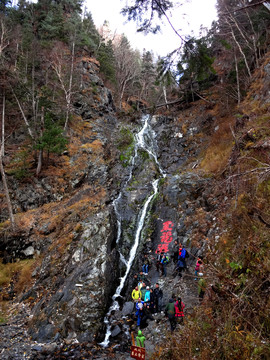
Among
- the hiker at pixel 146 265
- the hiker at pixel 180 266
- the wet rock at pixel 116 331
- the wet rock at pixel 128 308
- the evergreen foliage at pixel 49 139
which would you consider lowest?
the wet rock at pixel 128 308

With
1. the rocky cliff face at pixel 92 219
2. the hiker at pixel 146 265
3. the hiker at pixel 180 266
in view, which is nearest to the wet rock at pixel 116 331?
the rocky cliff face at pixel 92 219

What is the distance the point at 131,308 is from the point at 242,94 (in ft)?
68.4

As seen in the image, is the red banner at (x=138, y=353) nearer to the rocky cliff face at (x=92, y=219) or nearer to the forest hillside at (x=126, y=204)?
the forest hillside at (x=126, y=204)

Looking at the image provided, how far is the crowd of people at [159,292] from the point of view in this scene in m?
7.73

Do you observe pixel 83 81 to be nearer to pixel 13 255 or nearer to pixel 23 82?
pixel 23 82

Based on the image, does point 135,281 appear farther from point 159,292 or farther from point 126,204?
point 126,204

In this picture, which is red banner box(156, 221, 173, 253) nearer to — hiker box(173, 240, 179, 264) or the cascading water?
hiker box(173, 240, 179, 264)

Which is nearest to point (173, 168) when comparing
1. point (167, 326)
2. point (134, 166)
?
point (134, 166)

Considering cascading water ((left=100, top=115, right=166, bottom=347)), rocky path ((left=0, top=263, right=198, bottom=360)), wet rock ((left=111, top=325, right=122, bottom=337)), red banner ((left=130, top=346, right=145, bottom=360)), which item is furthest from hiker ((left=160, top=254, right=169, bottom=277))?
red banner ((left=130, top=346, right=145, bottom=360))

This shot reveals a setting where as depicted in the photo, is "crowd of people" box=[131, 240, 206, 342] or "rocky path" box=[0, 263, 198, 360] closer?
"rocky path" box=[0, 263, 198, 360]

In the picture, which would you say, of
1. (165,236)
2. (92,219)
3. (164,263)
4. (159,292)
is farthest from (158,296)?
(92,219)

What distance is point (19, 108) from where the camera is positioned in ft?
71.2

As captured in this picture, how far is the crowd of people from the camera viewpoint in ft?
25.4

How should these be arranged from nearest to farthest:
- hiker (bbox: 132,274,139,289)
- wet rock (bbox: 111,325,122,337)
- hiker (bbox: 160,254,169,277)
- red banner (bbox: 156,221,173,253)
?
wet rock (bbox: 111,325,122,337)
hiker (bbox: 160,254,169,277)
hiker (bbox: 132,274,139,289)
red banner (bbox: 156,221,173,253)
